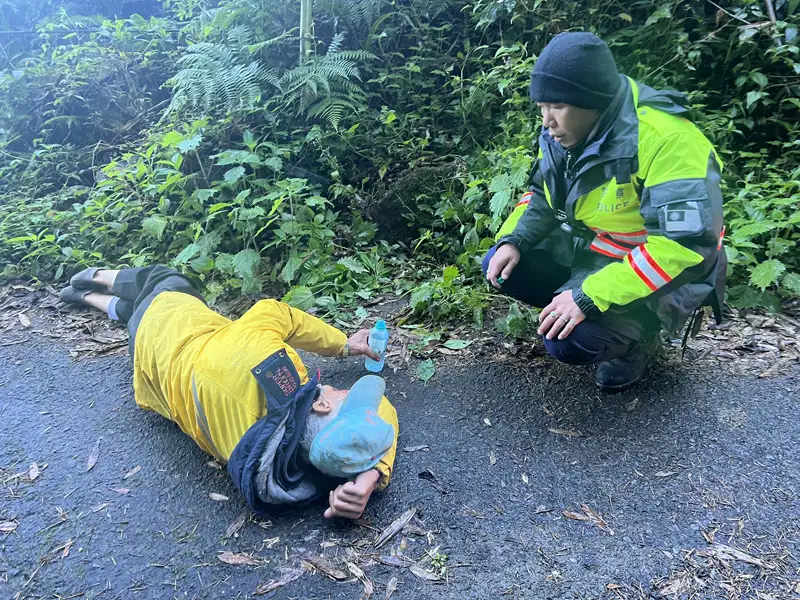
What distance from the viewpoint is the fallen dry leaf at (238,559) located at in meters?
2.42

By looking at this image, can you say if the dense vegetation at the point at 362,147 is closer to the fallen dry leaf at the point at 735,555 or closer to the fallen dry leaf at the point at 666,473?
the fallen dry leaf at the point at 666,473

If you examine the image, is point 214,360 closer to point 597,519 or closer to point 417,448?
point 417,448

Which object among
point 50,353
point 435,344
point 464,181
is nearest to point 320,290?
point 435,344

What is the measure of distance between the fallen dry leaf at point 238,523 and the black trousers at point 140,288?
140 cm

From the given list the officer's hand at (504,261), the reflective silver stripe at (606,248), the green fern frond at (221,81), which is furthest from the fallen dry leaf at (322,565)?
the green fern frond at (221,81)

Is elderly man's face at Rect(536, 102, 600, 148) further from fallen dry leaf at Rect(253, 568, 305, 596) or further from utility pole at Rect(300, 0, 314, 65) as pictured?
utility pole at Rect(300, 0, 314, 65)

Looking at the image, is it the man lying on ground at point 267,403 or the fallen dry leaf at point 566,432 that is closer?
the man lying on ground at point 267,403

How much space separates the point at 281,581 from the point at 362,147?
14.4ft

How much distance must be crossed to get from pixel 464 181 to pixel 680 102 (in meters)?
2.52

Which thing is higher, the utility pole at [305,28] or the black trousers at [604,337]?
the utility pole at [305,28]

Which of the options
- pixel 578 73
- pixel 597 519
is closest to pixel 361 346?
pixel 597 519

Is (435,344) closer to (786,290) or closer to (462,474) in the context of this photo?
(462,474)

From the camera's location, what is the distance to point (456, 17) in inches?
246

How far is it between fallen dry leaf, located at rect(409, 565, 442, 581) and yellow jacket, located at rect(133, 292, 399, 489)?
1.33 ft
